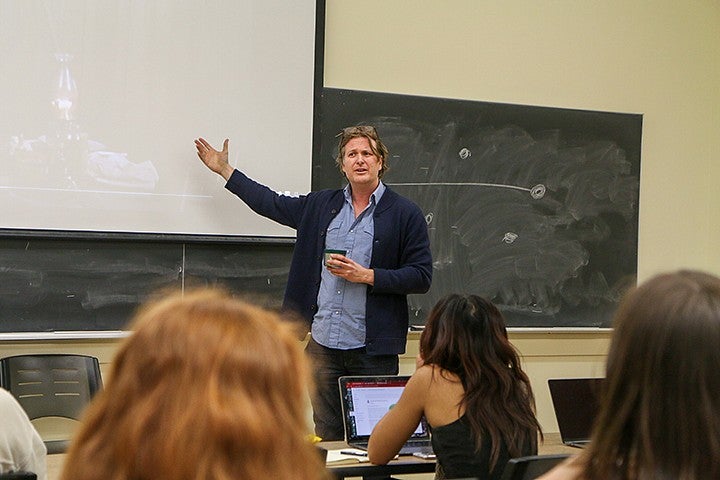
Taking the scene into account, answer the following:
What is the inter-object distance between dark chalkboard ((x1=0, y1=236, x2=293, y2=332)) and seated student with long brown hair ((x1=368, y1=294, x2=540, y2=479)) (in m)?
1.94

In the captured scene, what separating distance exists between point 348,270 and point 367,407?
74 cm

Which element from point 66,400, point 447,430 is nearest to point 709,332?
point 447,430

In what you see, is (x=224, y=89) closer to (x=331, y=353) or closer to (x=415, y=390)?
(x=331, y=353)

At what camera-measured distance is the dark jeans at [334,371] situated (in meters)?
4.07

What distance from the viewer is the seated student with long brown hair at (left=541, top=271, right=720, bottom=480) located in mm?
1227

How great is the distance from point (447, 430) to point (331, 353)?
4.46ft

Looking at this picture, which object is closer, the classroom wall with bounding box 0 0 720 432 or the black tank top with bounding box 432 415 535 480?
the black tank top with bounding box 432 415 535 480

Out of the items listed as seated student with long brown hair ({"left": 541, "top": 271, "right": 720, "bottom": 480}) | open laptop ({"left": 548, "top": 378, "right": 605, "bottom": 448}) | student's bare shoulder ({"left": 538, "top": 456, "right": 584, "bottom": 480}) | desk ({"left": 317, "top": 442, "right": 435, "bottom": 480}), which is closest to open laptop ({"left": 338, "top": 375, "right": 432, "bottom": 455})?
desk ({"left": 317, "top": 442, "right": 435, "bottom": 480})

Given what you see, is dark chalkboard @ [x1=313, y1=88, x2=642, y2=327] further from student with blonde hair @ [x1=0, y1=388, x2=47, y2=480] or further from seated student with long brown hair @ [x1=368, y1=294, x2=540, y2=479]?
student with blonde hair @ [x1=0, y1=388, x2=47, y2=480]

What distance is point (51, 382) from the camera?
13.8 ft

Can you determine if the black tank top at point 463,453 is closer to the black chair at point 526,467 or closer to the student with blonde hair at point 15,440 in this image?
the black chair at point 526,467

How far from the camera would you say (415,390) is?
115 inches

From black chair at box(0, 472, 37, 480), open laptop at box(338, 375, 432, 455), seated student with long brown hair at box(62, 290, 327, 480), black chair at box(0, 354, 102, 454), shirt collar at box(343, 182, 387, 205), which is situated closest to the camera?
seated student with long brown hair at box(62, 290, 327, 480)

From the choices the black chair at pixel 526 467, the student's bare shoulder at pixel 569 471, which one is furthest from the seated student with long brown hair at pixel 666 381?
the black chair at pixel 526 467
